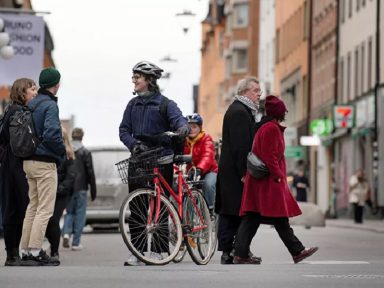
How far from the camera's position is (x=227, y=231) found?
17.6 metres

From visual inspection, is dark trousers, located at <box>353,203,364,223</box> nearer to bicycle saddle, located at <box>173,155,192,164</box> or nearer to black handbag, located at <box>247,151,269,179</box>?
black handbag, located at <box>247,151,269,179</box>

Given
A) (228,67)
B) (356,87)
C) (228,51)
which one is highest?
(228,51)

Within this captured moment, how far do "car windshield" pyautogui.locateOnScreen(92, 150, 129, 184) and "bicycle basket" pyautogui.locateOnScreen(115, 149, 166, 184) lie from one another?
18.4 meters

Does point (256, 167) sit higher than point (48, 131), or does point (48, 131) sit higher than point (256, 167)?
point (48, 131)

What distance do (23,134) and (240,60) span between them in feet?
317

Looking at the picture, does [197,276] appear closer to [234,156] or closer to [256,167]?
[256,167]

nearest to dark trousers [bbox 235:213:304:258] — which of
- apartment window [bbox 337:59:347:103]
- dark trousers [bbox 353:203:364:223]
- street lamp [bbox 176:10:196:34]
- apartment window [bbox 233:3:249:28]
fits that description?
street lamp [bbox 176:10:196:34]

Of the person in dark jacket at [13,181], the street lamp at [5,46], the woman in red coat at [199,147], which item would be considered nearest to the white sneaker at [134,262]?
the person in dark jacket at [13,181]

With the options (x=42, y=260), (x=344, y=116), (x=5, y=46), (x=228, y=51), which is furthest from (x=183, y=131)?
(x=228, y=51)

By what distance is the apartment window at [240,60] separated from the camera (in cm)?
11250

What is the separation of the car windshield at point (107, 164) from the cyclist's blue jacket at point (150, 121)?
17.8m

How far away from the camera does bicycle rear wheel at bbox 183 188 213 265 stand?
54.9ft

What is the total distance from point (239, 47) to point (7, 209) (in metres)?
95.5

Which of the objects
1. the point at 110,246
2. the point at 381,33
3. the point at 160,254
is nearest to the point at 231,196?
the point at 160,254
